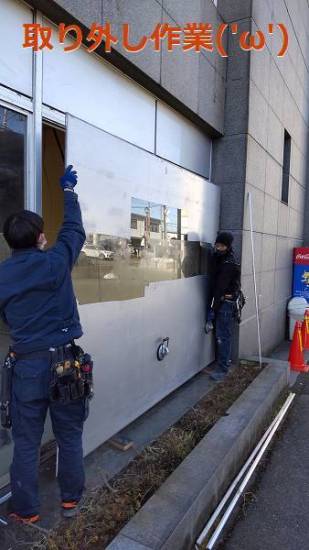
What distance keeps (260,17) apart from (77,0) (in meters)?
4.14

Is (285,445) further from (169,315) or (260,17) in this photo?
(260,17)

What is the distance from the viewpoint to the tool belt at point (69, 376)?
2.26 metres

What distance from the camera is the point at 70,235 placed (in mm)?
2445

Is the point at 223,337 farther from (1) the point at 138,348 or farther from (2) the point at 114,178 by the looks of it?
(2) the point at 114,178

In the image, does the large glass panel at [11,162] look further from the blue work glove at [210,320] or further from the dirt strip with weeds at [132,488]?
the blue work glove at [210,320]

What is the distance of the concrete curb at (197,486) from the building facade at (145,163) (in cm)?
87

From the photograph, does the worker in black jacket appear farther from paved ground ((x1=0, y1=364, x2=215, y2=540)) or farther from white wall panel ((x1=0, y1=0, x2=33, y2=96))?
white wall panel ((x1=0, y1=0, x2=33, y2=96))

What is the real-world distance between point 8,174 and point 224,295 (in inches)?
128

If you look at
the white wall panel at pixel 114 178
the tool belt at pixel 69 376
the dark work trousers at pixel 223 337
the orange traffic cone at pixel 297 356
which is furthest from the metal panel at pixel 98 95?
the orange traffic cone at pixel 297 356

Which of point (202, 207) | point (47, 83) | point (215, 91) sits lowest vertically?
point (202, 207)

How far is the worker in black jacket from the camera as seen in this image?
5.15 m

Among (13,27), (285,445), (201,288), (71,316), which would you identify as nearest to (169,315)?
(201,288)

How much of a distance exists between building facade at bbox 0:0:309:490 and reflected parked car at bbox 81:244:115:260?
0.05 feet

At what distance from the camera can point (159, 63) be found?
13.7ft
